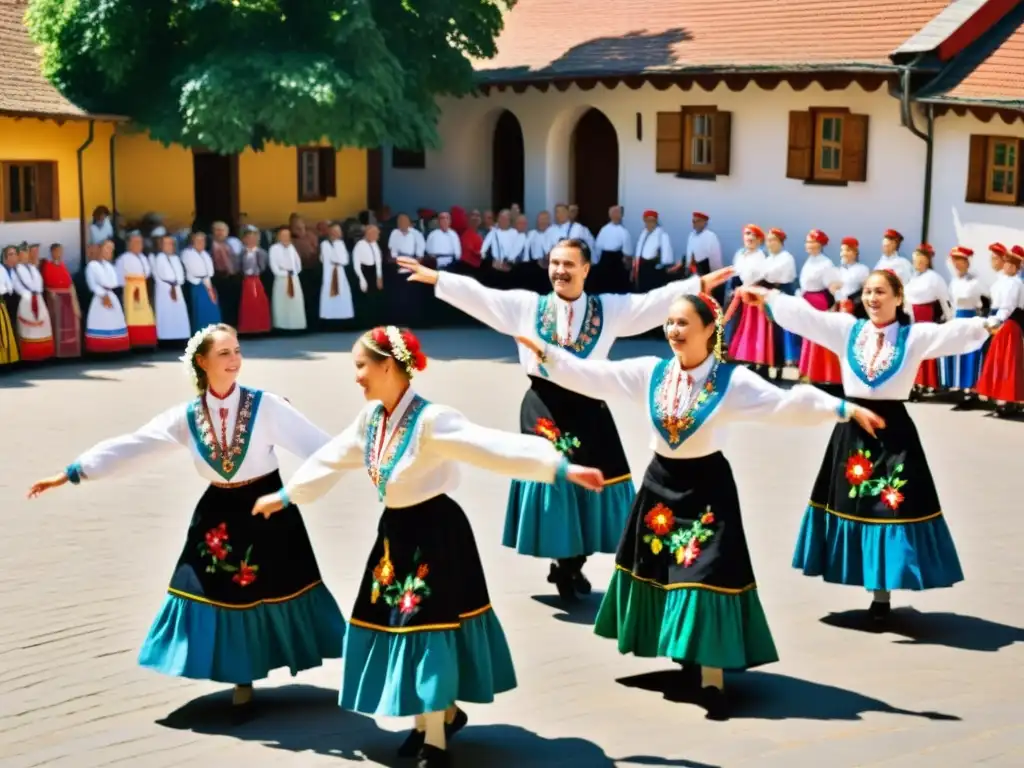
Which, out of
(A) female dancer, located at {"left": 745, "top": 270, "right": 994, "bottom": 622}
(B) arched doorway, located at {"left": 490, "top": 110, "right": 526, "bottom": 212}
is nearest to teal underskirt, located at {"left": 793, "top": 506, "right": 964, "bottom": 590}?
(A) female dancer, located at {"left": 745, "top": 270, "right": 994, "bottom": 622}

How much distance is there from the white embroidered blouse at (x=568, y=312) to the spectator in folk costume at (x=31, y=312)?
9.83 m

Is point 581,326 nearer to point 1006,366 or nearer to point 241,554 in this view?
point 241,554

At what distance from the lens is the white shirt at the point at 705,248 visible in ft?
66.9

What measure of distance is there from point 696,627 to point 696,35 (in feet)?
52.9

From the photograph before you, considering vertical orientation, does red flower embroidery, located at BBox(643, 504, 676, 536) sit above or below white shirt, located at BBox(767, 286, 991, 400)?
below

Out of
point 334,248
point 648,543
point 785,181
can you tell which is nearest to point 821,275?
point 785,181

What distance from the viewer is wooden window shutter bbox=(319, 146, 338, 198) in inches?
976

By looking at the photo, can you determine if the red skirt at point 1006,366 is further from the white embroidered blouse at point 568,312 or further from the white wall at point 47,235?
the white wall at point 47,235

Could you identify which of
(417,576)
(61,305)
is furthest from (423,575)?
(61,305)

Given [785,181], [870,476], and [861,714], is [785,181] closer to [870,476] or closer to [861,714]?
[870,476]

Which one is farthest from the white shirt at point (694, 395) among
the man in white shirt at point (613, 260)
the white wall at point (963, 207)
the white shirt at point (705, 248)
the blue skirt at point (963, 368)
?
the man in white shirt at point (613, 260)

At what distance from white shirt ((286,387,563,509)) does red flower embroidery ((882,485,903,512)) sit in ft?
9.51

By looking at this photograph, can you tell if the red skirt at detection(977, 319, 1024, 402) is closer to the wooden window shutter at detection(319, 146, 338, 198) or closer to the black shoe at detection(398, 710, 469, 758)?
the black shoe at detection(398, 710, 469, 758)

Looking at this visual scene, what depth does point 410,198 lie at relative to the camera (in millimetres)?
27000
